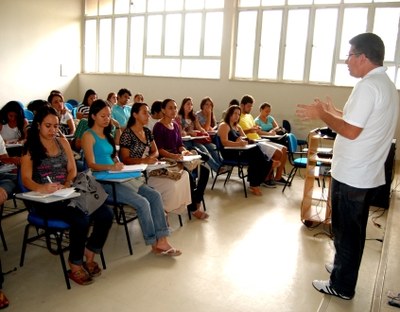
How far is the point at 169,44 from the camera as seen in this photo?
9.73 m

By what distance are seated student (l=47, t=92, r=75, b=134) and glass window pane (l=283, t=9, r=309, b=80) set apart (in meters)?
4.94

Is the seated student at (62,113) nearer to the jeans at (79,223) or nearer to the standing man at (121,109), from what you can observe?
the standing man at (121,109)

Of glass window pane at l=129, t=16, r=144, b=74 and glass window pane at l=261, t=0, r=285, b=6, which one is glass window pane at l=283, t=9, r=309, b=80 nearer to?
glass window pane at l=261, t=0, r=285, b=6

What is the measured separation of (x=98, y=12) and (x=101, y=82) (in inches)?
78.6

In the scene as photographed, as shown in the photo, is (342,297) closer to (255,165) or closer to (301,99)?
(255,165)

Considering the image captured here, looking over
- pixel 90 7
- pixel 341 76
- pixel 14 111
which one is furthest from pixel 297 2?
pixel 14 111

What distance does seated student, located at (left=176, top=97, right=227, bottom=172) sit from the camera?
17.5 feet

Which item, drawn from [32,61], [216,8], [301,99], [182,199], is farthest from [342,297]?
[32,61]

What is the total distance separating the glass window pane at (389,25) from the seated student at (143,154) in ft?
19.3

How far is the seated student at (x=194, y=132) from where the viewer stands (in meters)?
5.34

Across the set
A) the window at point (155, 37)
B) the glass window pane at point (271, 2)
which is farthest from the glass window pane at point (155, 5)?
the glass window pane at point (271, 2)

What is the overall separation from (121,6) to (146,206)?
8.64m

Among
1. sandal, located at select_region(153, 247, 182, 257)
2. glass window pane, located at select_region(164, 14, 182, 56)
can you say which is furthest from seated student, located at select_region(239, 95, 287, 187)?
glass window pane, located at select_region(164, 14, 182, 56)

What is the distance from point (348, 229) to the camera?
250cm
